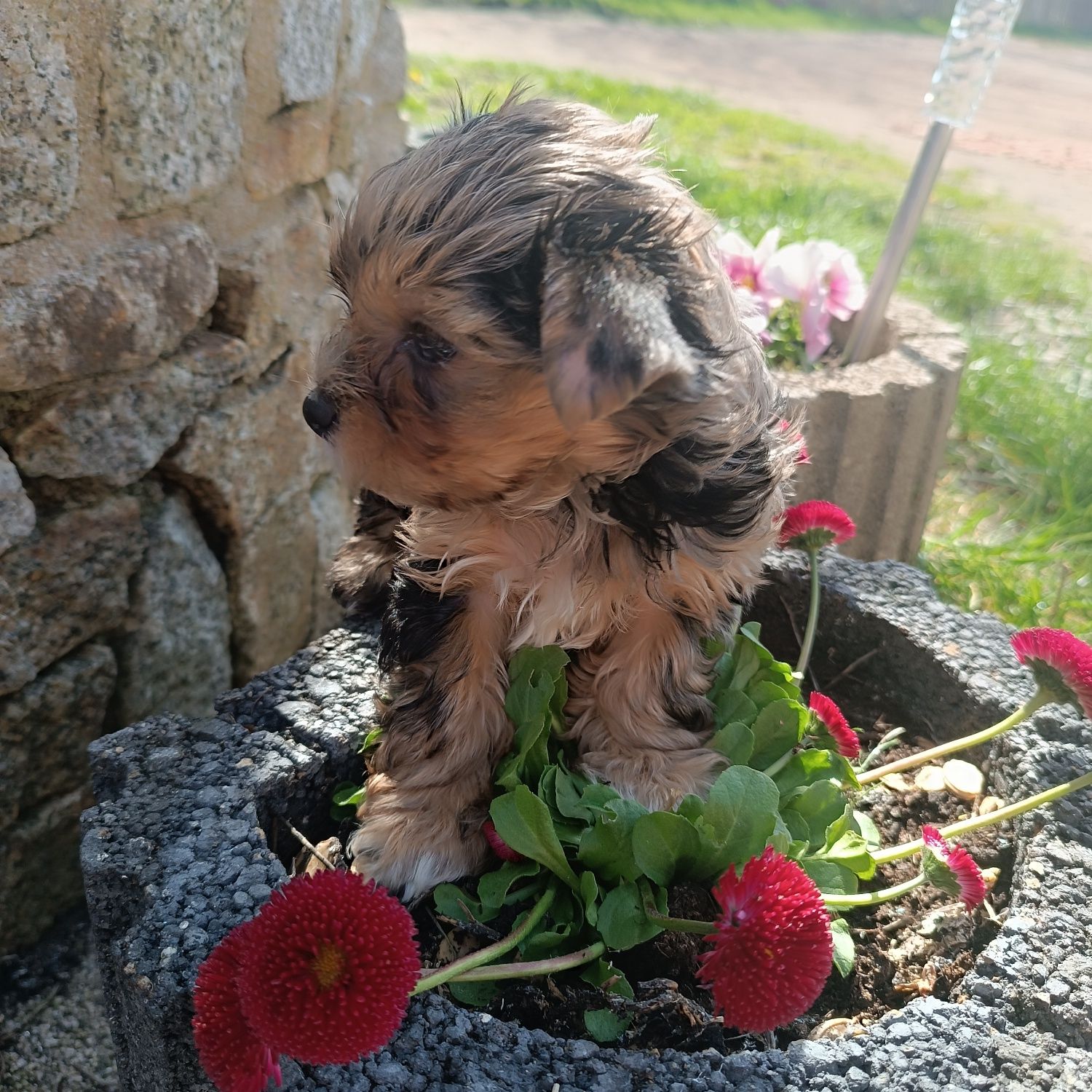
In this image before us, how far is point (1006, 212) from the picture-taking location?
302 inches

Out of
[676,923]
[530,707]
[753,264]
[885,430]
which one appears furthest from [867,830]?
[753,264]

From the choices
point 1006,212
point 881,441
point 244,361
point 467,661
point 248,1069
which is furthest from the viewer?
point 1006,212

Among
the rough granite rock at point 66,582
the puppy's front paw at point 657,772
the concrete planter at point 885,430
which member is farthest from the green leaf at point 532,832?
the concrete planter at point 885,430

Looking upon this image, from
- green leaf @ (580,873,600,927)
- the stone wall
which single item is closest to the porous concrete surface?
the stone wall

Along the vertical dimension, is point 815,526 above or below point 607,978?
above

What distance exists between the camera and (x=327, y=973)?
→ 3.87 ft

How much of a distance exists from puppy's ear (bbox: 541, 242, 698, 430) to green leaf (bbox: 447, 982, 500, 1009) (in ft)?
2.71

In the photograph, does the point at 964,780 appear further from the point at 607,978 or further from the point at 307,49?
the point at 307,49

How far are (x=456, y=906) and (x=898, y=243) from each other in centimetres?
231

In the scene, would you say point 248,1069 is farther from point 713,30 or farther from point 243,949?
point 713,30

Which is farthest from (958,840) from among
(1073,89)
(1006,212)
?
(1073,89)

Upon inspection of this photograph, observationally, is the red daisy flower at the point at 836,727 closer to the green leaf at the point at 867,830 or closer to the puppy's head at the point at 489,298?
the green leaf at the point at 867,830

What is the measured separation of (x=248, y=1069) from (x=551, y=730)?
89 cm

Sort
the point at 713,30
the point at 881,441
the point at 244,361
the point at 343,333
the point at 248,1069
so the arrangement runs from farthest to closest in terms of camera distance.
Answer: the point at 713,30 < the point at 881,441 < the point at 244,361 < the point at 343,333 < the point at 248,1069
